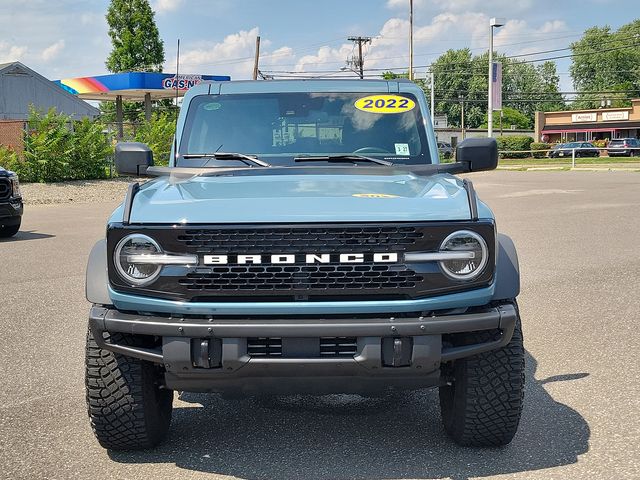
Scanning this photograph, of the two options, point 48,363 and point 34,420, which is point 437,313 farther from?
point 48,363

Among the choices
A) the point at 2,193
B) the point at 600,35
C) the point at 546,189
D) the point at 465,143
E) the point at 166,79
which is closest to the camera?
the point at 465,143

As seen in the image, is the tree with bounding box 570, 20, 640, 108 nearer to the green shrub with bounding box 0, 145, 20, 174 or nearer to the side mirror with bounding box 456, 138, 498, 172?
the green shrub with bounding box 0, 145, 20, 174

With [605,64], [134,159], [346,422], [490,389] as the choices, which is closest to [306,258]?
[490,389]

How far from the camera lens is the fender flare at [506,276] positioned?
12.6 ft

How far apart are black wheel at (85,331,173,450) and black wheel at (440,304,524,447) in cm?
144

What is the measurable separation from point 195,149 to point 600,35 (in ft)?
439

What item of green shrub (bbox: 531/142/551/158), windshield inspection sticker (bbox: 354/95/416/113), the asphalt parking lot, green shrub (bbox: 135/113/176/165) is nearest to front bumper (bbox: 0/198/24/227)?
the asphalt parking lot

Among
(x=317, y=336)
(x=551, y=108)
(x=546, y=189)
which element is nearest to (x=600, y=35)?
(x=551, y=108)

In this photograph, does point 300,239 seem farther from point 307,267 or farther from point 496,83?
point 496,83

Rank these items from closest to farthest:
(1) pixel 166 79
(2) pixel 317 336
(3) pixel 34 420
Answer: (2) pixel 317 336 < (3) pixel 34 420 < (1) pixel 166 79

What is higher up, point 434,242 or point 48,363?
point 434,242

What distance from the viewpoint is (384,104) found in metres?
5.53

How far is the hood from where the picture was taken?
3650mm

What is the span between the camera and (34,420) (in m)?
4.74
